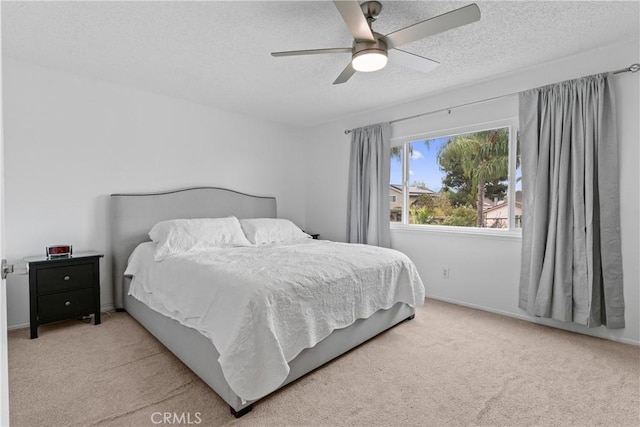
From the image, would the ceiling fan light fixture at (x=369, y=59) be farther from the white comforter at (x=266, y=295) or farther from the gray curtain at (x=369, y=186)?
the gray curtain at (x=369, y=186)

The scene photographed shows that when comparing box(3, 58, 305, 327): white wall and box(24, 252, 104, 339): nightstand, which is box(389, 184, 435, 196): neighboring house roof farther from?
box(24, 252, 104, 339): nightstand

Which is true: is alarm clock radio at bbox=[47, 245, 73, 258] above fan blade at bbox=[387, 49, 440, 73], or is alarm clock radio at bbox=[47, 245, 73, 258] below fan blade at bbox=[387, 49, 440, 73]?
below

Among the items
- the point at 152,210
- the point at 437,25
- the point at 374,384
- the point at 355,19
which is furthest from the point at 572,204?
the point at 152,210

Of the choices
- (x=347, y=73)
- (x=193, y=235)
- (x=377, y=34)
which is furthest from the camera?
(x=193, y=235)

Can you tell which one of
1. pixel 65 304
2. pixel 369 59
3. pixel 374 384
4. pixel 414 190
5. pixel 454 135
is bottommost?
pixel 374 384

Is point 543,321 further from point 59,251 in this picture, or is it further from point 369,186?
point 59,251

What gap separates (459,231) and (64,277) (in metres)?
3.78

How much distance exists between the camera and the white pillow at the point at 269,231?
367cm

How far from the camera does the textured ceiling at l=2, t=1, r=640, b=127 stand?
6.95 feet

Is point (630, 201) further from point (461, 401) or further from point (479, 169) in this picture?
point (461, 401)

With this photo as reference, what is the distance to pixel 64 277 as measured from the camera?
2.80 metres

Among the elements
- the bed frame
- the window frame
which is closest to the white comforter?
the bed frame

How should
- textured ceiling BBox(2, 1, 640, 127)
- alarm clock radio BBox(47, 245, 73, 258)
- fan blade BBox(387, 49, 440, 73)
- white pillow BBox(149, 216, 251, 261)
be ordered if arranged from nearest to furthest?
1. textured ceiling BBox(2, 1, 640, 127)
2. fan blade BBox(387, 49, 440, 73)
3. alarm clock radio BBox(47, 245, 73, 258)
4. white pillow BBox(149, 216, 251, 261)

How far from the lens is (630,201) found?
2566 millimetres
